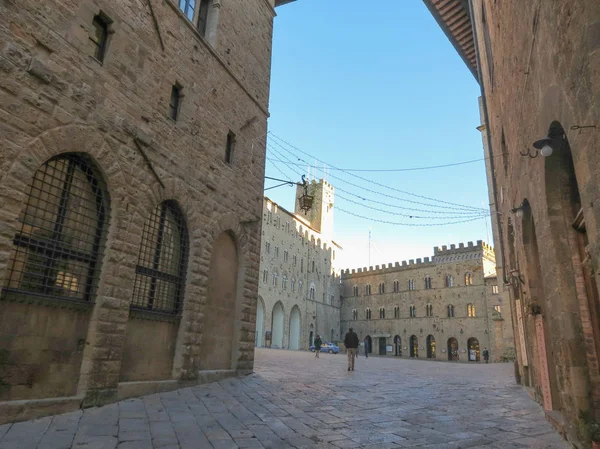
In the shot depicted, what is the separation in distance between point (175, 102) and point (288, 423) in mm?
6450

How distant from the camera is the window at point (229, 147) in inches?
402

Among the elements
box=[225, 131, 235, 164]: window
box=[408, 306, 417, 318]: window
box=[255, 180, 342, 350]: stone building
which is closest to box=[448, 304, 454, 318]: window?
box=[408, 306, 417, 318]: window

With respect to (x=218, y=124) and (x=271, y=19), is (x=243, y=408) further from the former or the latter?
(x=271, y=19)

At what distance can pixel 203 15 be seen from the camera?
10.1m

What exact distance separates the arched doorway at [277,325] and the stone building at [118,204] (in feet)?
110

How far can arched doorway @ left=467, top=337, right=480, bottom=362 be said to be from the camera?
1680 inches

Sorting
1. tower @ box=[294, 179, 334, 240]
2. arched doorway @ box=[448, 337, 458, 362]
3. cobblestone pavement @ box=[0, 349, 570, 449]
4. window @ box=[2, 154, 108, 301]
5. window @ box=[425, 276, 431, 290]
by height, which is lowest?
cobblestone pavement @ box=[0, 349, 570, 449]

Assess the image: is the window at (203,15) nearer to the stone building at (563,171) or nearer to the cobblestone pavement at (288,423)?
the stone building at (563,171)

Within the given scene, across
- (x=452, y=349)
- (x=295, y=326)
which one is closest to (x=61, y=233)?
(x=295, y=326)

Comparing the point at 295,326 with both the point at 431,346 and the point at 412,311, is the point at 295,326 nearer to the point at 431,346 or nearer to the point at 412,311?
the point at 412,311

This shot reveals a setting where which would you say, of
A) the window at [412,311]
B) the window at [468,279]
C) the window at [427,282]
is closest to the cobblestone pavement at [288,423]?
the window at [468,279]

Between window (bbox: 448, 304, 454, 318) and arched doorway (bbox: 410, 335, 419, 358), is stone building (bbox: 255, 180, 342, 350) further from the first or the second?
window (bbox: 448, 304, 454, 318)

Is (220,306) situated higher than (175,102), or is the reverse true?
(175,102)

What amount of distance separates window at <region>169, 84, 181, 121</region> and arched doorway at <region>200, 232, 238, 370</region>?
9.47 ft
